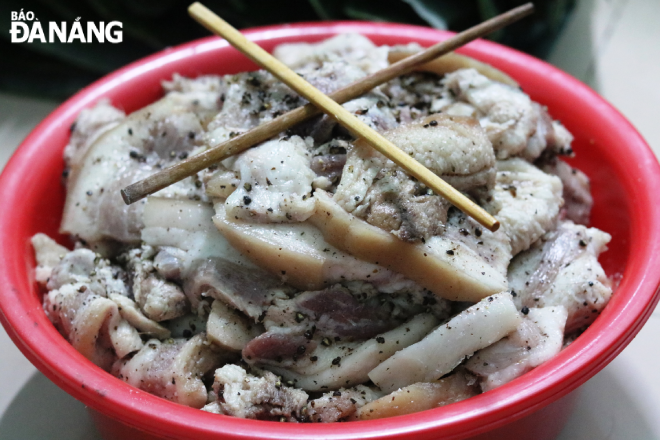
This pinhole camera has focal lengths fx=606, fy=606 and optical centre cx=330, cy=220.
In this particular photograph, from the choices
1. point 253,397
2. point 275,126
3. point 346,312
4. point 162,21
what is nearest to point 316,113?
point 275,126

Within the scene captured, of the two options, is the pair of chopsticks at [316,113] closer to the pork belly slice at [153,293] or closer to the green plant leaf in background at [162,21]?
the pork belly slice at [153,293]

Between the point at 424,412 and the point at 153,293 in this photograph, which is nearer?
the point at 424,412

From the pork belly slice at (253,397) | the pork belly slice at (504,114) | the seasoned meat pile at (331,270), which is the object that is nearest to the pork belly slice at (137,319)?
the seasoned meat pile at (331,270)

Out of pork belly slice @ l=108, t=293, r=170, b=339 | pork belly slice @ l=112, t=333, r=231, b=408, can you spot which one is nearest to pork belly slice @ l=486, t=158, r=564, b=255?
pork belly slice @ l=112, t=333, r=231, b=408

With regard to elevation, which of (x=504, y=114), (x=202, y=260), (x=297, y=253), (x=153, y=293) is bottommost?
(x=153, y=293)

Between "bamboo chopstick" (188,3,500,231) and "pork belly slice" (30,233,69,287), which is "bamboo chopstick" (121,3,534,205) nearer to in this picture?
"bamboo chopstick" (188,3,500,231)

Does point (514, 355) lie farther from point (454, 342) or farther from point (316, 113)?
point (316, 113)

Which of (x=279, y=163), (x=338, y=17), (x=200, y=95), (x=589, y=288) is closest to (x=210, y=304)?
(x=279, y=163)
